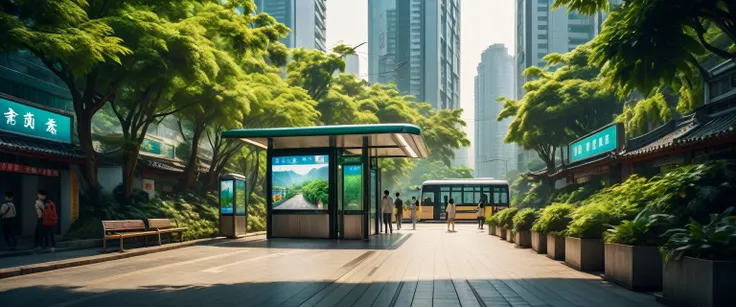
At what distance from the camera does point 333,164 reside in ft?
74.2

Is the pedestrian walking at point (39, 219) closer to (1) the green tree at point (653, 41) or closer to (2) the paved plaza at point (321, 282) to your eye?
(2) the paved plaza at point (321, 282)

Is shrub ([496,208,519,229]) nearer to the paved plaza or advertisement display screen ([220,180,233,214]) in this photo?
the paved plaza

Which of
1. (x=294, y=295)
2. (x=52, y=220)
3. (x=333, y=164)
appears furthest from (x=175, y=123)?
(x=294, y=295)

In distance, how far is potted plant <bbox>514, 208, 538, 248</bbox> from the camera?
19.1 metres

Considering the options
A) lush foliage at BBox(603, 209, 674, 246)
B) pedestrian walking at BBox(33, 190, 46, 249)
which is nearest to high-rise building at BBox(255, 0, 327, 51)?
pedestrian walking at BBox(33, 190, 46, 249)

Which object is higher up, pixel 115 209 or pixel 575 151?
pixel 575 151

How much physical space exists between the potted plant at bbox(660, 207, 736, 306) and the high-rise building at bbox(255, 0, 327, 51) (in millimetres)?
114823

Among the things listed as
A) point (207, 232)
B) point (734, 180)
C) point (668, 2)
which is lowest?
point (207, 232)

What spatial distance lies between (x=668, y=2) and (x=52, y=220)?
15315mm

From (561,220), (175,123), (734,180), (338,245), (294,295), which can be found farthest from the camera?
(175,123)

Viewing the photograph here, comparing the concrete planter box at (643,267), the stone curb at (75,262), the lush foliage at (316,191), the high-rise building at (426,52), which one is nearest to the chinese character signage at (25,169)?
the stone curb at (75,262)

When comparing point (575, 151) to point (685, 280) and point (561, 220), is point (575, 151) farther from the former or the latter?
point (685, 280)

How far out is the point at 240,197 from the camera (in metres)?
24.7

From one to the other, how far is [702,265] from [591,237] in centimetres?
477
